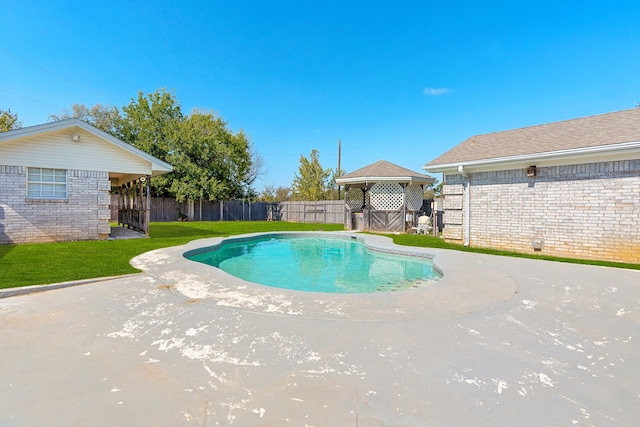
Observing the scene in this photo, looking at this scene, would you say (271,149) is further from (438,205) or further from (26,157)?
(26,157)

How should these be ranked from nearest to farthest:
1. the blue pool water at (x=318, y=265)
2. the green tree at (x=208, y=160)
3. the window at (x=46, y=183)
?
the blue pool water at (x=318, y=265), the window at (x=46, y=183), the green tree at (x=208, y=160)

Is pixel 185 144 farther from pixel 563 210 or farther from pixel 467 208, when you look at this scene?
pixel 563 210

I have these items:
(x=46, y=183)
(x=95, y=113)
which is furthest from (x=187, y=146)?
(x=46, y=183)

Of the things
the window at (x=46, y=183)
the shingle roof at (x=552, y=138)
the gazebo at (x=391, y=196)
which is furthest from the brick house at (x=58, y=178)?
the shingle roof at (x=552, y=138)

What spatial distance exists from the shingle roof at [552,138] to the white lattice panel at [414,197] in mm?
4319

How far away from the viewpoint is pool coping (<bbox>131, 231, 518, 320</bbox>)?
3.87 m

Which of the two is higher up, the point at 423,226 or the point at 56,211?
the point at 56,211

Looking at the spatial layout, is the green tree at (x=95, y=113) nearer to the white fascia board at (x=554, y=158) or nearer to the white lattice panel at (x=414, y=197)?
the white lattice panel at (x=414, y=197)

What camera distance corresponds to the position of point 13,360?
103 inches

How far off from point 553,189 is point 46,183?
625 inches

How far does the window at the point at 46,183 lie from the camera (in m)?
9.91

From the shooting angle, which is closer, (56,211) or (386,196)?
(56,211)

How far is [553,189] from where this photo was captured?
8477 mm

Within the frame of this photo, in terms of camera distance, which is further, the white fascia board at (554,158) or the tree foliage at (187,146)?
the tree foliage at (187,146)
